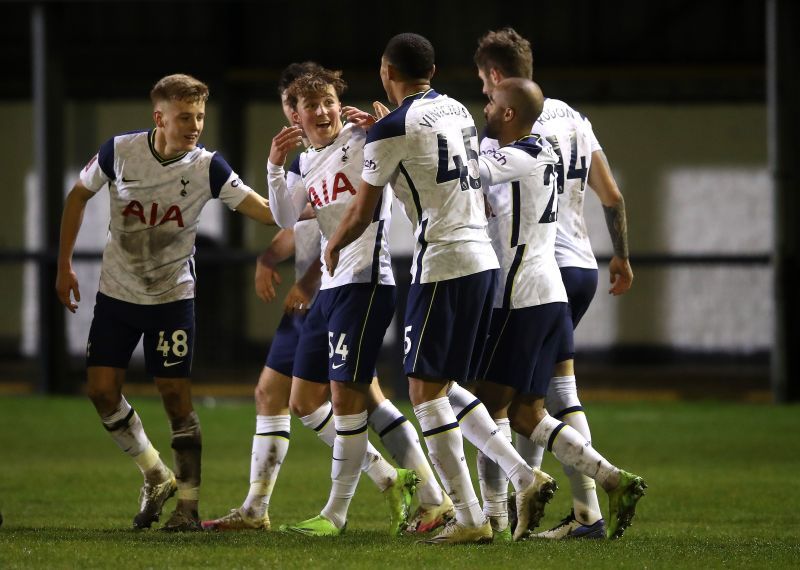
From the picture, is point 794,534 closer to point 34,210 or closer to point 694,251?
point 694,251

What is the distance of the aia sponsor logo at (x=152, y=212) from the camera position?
612 centimetres

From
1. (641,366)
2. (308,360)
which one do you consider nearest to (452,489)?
(308,360)

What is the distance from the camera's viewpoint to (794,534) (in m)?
6.06

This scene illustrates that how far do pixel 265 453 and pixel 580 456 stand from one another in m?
1.45

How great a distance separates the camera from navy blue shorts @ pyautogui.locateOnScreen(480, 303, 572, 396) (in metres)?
5.60

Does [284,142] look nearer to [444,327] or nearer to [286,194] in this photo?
[286,194]

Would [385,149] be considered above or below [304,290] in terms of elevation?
above

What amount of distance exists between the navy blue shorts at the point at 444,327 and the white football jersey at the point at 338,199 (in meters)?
0.42

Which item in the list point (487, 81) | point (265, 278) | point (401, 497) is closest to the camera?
point (401, 497)

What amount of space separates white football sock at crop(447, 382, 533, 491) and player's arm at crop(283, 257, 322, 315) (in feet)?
2.95

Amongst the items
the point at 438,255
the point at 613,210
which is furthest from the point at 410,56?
the point at 613,210

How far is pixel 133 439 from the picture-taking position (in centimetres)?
626

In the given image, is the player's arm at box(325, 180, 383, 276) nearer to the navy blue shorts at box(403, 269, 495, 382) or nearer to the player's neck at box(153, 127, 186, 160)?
the navy blue shorts at box(403, 269, 495, 382)

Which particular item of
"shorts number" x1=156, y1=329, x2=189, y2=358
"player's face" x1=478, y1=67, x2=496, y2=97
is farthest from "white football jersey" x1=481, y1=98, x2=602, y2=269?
"shorts number" x1=156, y1=329, x2=189, y2=358
